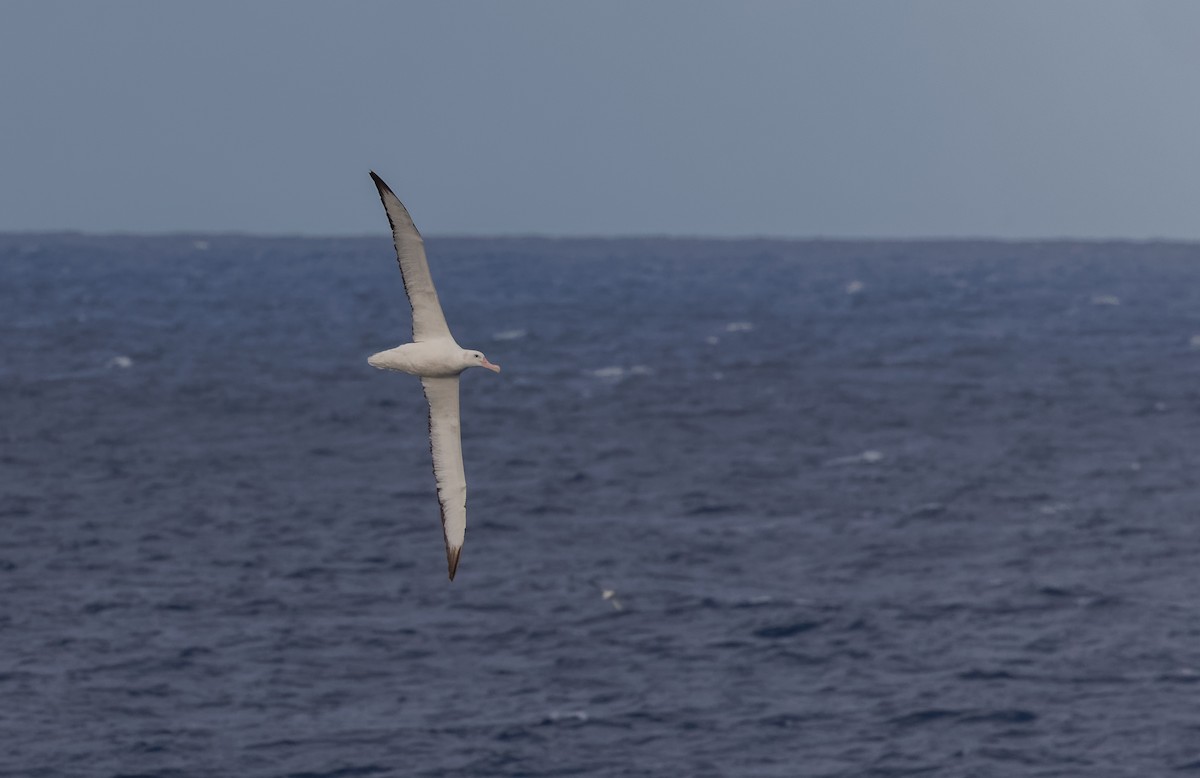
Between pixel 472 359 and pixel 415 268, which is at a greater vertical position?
pixel 415 268

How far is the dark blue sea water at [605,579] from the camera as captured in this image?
40.8 meters

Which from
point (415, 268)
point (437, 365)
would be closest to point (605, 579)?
point (437, 365)

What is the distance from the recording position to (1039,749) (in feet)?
131

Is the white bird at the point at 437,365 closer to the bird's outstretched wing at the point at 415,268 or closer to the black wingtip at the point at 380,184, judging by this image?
the bird's outstretched wing at the point at 415,268

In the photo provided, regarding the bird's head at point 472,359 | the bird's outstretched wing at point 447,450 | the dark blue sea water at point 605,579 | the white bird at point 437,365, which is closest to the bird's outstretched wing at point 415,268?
the white bird at point 437,365

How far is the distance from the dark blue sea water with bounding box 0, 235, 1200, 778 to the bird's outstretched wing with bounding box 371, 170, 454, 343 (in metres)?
20.5

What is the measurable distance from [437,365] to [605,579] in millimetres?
34735

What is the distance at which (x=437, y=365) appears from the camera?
19984 millimetres

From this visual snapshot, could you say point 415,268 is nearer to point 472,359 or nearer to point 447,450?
point 472,359

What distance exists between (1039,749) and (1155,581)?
15684 millimetres

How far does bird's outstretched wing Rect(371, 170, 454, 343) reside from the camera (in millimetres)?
17531

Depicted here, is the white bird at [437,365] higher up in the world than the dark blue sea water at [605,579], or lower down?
higher up

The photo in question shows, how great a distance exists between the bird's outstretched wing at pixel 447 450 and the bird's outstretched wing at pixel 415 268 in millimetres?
816

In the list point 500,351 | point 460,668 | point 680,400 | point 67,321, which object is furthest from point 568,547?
point 67,321
